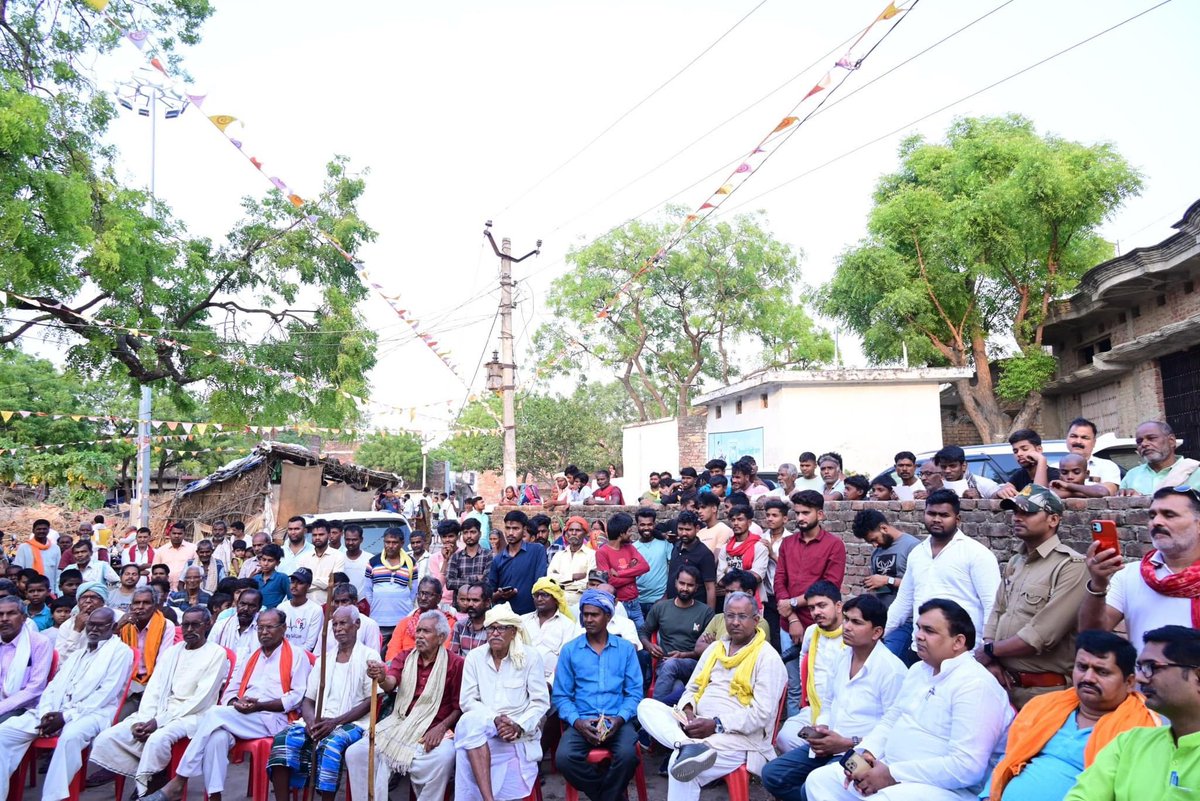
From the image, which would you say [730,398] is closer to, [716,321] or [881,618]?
[716,321]

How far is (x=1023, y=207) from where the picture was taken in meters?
19.2

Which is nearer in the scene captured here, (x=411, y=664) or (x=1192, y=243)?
(x=411, y=664)

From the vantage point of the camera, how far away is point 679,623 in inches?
264

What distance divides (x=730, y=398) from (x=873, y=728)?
58.1 feet

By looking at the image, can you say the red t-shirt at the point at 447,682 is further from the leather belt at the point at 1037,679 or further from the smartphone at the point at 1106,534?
the smartphone at the point at 1106,534

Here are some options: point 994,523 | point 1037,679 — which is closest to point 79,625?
point 1037,679

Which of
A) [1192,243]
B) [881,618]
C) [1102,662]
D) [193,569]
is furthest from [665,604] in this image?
[1192,243]

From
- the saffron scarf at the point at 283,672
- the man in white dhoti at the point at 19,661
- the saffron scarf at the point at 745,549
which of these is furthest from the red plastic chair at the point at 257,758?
the saffron scarf at the point at 745,549

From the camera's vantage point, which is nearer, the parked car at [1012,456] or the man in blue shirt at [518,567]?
the man in blue shirt at [518,567]

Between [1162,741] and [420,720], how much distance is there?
4.35m

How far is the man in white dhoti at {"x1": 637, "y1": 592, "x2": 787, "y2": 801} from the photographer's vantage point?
17.3 ft

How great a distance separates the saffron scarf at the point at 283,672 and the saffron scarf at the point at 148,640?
1.53 metres

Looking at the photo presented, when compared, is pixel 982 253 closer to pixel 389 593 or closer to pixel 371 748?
pixel 389 593

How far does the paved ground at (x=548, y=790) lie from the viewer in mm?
6136
